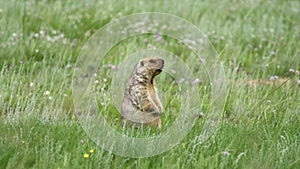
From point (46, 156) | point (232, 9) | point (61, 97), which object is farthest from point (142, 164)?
point (232, 9)

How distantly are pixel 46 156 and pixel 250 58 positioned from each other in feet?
12.6

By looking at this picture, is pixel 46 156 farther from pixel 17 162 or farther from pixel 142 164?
pixel 142 164

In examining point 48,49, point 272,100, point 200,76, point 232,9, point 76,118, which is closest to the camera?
point 76,118

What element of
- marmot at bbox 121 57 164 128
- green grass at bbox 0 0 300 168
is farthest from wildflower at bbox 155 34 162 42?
marmot at bbox 121 57 164 128

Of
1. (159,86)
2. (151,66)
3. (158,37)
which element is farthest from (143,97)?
(158,37)

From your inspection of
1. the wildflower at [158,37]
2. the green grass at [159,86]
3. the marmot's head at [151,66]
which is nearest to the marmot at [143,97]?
the marmot's head at [151,66]

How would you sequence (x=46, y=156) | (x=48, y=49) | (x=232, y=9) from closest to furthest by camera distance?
(x=46, y=156) < (x=48, y=49) < (x=232, y=9)

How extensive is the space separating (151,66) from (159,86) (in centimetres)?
152

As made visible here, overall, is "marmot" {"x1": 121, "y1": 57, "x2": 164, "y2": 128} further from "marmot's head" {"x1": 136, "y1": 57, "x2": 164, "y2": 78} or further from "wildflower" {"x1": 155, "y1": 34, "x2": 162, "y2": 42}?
"wildflower" {"x1": 155, "y1": 34, "x2": 162, "y2": 42}

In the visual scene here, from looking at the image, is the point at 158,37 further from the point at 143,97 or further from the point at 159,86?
the point at 143,97

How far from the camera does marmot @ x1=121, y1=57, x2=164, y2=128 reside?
406 centimetres

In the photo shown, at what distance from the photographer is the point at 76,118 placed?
4.45 metres

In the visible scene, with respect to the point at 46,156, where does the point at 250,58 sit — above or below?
above

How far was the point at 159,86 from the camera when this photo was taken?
5.56m
